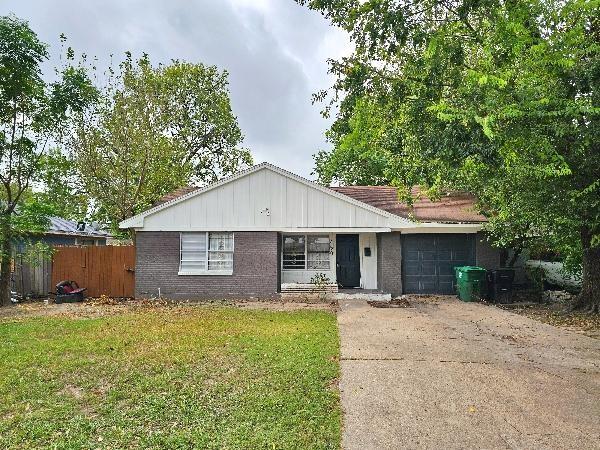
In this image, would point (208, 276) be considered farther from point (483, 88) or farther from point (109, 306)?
point (483, 88)

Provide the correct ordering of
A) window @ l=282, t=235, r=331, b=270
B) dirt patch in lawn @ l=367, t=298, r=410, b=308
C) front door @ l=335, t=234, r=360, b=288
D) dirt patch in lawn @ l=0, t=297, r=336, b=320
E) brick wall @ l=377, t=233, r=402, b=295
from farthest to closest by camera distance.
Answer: front door @ l=335, t=234, r=360, b=288 < window @ l=282, t=235, r=331, b=270 < brick wall @ l=377, t=233, r=402, b=295 < dirt patch in lawn @ l=367, t=298, r=410, b=308 < dirt patch in lawn @ l=0, t=297, r=336, b=320

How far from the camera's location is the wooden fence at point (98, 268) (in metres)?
16.4

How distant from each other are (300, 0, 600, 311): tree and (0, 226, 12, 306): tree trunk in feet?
36.4

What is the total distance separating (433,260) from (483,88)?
33.1 feet

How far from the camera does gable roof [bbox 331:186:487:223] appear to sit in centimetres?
1659

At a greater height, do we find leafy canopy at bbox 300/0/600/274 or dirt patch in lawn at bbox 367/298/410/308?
leafy canopy at bbox 300/0/600/274

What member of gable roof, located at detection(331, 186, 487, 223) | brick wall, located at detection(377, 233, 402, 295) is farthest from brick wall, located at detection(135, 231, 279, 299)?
gable roof, located at detection(331, 186, 487, 223)

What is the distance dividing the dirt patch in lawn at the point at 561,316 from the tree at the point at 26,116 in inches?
592

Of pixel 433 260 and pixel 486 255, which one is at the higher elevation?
pixel 486 255

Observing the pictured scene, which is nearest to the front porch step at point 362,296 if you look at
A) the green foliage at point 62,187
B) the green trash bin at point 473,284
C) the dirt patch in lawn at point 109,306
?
the dirt patch in lawn at point 109,306

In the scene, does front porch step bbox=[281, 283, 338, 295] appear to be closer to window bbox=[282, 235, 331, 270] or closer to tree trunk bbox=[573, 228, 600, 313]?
window bbox=[282, 235, 331, 270]

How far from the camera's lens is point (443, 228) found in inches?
640

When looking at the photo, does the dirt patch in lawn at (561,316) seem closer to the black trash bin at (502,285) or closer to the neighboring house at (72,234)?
the black trash bin at (502,285)

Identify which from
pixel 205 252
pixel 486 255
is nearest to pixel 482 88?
pixel 486 255
